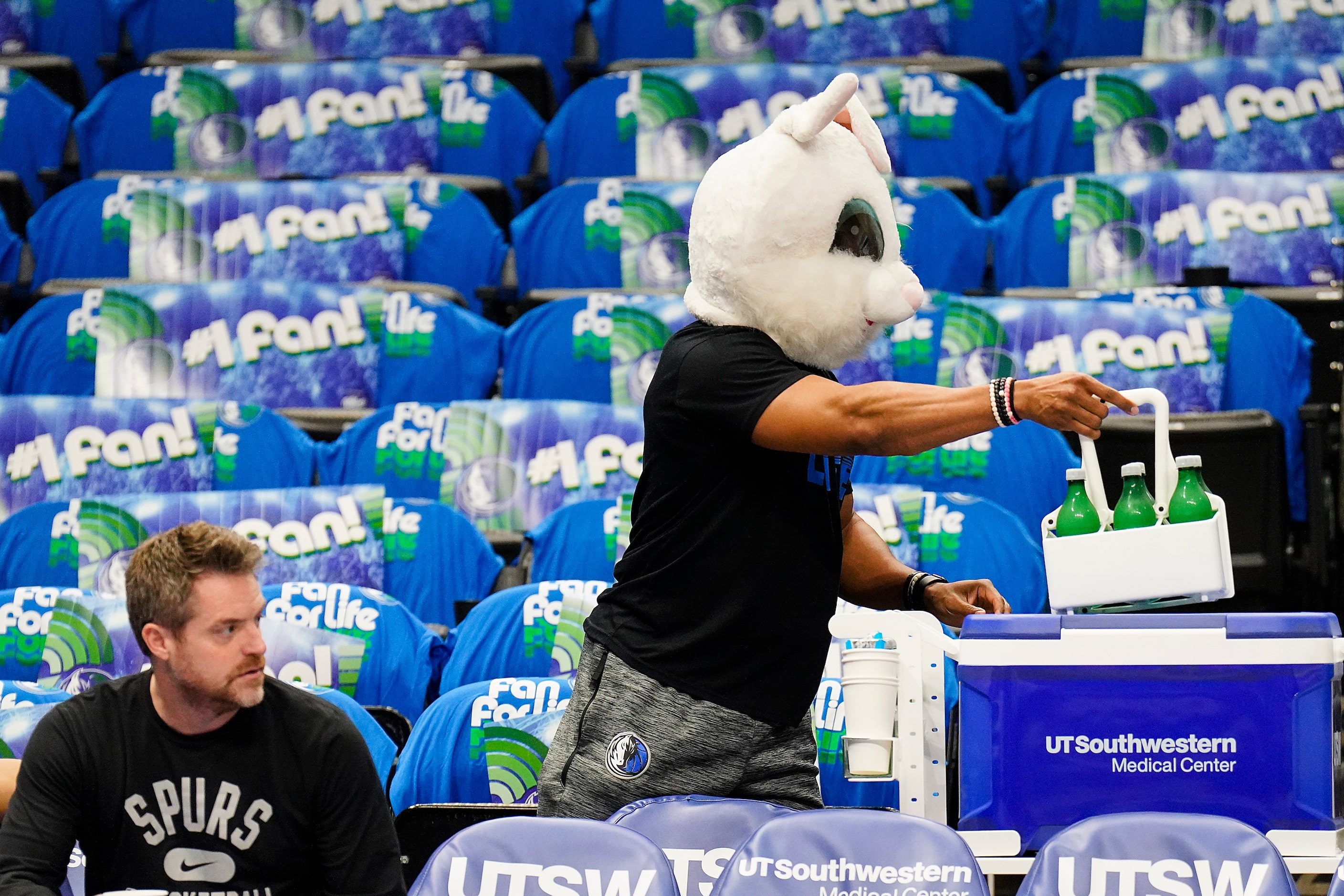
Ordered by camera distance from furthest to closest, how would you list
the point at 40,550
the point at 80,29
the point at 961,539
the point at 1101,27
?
the point at 80,29
the point at 1101,27
the point at 40,550
the point at 961,539

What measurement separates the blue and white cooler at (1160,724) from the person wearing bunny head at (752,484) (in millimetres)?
237

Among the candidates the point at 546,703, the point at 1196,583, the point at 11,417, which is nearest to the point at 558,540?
the point at 546,703

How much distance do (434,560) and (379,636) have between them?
49 cm

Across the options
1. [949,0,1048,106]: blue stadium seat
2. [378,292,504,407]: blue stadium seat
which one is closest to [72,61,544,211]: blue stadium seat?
[378,292,504,407]: blue stadium seat

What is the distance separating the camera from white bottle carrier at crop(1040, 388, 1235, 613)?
2.05 m

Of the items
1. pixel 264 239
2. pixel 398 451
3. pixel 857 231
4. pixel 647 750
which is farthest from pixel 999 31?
pixel 647 750

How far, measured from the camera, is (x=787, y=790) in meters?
2.00

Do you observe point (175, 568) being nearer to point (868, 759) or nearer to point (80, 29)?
point (868, 759)

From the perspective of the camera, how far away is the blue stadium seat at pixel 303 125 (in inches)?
199

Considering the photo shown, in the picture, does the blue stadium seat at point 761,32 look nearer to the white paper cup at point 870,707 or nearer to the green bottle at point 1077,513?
the green bottle at point 1077,513

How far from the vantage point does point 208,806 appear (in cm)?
203

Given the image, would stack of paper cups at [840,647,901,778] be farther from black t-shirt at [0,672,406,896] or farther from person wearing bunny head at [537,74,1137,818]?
black t-shirt at [0,672,406,896]

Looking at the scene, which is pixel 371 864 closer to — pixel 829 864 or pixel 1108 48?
pixel 829 864

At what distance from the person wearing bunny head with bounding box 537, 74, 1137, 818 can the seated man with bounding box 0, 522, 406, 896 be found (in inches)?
10.7
